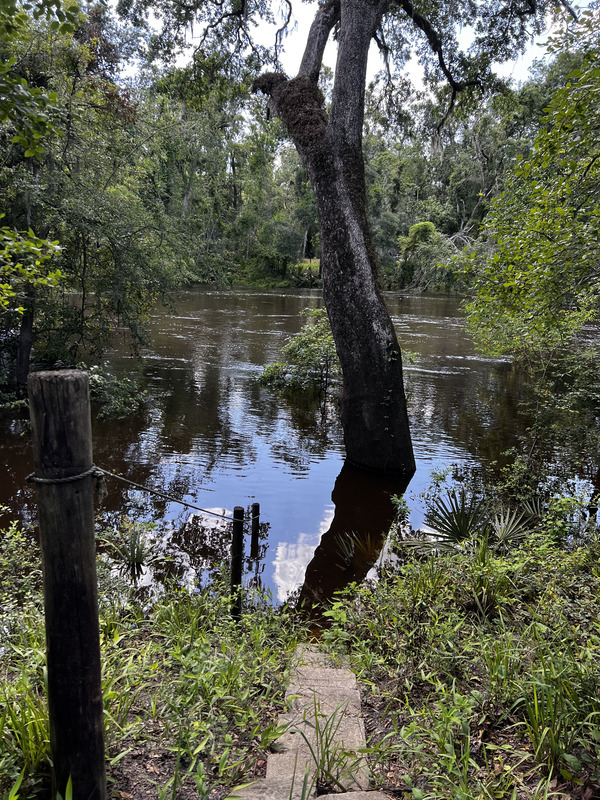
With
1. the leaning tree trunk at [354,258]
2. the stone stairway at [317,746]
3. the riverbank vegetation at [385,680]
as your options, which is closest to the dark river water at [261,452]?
the leaning tree trunk at [354,258]

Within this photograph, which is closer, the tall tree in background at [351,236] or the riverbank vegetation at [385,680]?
the riverbank vegetation at [385,680]

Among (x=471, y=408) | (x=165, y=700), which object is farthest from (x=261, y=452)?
(x=165, y=700)

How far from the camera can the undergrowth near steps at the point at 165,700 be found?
6.79 ft

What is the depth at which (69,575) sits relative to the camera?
178cm

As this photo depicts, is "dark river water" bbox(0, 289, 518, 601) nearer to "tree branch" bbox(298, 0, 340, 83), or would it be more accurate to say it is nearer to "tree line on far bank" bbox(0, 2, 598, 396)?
"tree line on far bank" bbox(0, 2, 598, 396)

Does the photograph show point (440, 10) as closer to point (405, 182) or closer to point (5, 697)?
point (5, 697)

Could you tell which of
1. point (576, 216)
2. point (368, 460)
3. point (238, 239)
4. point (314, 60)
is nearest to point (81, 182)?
point (314, 60)

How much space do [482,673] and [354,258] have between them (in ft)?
17.7

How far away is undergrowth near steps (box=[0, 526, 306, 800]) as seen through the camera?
6.79 ft

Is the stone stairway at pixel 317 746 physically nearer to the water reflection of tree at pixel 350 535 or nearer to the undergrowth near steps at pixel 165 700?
the undergrowth near steps at pixel 165 700

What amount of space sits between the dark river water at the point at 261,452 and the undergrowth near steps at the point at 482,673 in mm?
1404

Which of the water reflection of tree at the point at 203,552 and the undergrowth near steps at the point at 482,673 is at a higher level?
the undergrowth near steps at the point at 482,673

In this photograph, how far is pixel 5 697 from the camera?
7.25 ft

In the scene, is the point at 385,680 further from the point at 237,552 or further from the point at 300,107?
the point at 300,107
